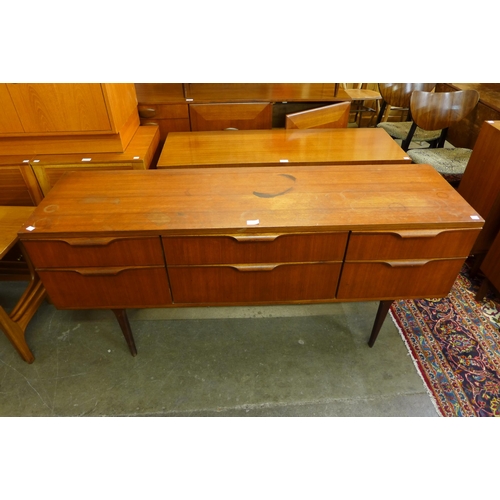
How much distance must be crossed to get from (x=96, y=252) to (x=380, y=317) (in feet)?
4.09

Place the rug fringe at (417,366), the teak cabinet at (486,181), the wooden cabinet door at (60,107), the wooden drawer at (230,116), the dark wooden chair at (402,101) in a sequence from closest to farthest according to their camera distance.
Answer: the rug fringe at (417,366) < the wooden cabinet door at (60,107) < the teak cabinet at (486,181) < the wooden drawer at (230,116) < the dark wooden chair at (402,101)

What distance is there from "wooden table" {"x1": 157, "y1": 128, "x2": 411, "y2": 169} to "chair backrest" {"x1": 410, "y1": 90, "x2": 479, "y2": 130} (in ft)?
1.48

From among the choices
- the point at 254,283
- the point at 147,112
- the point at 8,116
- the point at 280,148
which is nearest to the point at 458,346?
the point at 254,283

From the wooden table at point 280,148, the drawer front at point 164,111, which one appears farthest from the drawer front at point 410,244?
the drawer front at point 164,111

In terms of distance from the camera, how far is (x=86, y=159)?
1.84 m

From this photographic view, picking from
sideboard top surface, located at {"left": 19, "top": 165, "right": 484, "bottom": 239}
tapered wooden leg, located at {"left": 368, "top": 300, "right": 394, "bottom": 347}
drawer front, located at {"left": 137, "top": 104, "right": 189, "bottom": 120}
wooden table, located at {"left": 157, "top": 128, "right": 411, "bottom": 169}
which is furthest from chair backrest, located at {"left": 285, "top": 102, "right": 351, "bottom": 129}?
tapered wooden leg, located at {"left": 368, "top": 300, "right": 394, "bottom": 347}

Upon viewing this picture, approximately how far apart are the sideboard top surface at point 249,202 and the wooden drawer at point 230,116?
3.12 feet

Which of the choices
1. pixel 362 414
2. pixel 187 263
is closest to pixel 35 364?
pixel 187 263

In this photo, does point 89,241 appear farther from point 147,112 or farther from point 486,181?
point 486,181

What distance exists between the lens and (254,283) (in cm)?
134

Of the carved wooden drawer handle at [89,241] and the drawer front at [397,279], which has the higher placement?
the carved wooden drawer handle at [89,241]

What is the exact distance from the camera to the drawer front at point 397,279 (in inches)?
51.9

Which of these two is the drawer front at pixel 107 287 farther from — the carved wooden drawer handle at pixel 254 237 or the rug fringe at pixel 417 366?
the rug fringe at pixel 417 366

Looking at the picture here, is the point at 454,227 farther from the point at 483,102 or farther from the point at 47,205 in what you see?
the point at 483,102
